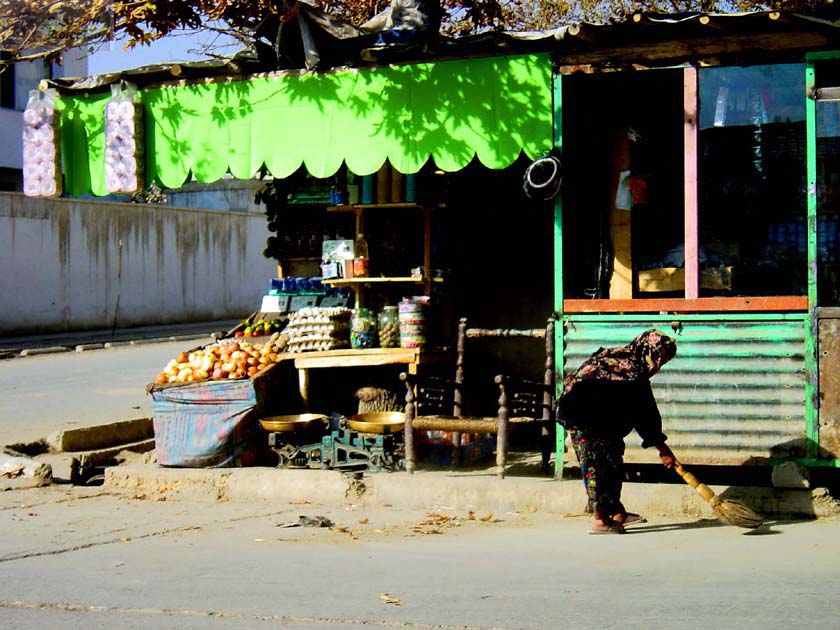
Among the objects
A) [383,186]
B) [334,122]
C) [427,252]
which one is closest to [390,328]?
[427,252]

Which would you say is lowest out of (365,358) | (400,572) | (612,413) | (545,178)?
(400,572)

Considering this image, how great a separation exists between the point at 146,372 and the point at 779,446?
12.7 m

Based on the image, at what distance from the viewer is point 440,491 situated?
7680 millimetres

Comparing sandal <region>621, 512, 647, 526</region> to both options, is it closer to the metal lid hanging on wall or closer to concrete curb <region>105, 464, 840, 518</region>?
concrete curb <region>105, 464, 840, 518</region>

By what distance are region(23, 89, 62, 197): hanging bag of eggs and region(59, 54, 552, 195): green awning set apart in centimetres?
11

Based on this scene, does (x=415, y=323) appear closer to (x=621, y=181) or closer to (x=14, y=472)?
(x=621, y=181)

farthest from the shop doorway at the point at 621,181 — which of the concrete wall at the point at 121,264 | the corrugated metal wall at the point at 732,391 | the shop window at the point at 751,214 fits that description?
the concrete wall at the point at 121,264

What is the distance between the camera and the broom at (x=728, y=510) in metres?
6.34

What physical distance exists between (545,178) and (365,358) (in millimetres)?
2323

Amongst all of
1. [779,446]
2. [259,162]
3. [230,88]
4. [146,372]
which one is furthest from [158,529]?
[146,372]

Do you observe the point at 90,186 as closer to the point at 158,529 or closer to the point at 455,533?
the point at 158,529

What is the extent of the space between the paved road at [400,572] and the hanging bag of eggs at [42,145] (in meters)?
2.84

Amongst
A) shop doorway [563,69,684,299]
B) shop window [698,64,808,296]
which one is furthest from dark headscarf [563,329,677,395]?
shop window [698,64,808,296]

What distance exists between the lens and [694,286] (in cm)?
732
